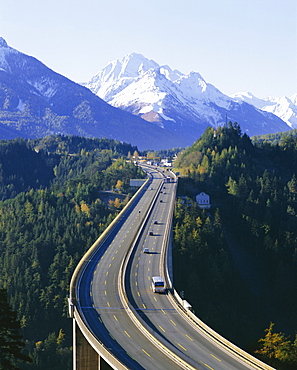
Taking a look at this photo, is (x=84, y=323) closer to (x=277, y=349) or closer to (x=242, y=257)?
(x=277, y=349)

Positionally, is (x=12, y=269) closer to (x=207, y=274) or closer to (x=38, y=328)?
(x=38, y=328)

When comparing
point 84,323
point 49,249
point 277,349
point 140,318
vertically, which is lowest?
point 49,249

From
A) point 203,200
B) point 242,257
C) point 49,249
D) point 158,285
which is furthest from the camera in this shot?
point 203,200

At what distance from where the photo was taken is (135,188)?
177125 mm

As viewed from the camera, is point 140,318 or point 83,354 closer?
point 140,318

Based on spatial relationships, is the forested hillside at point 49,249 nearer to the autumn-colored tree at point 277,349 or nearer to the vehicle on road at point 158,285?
the vehicle on road at point 158,285

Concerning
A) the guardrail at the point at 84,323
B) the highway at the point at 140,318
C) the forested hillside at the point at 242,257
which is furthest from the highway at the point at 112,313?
the forested hillside at the point at 242,257

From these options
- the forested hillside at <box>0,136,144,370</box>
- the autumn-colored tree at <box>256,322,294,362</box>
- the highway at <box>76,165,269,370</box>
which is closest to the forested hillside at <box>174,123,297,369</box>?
the autumn-colored tree at <box>256,322,294,362</box>

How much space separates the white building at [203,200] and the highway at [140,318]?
49721 mm

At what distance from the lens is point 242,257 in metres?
129

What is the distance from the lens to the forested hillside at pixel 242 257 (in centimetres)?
9349

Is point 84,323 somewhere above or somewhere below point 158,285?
below

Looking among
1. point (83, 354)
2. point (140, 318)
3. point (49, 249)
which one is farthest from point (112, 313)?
point (49, 249)

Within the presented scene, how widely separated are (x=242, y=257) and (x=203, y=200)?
82.3ft
